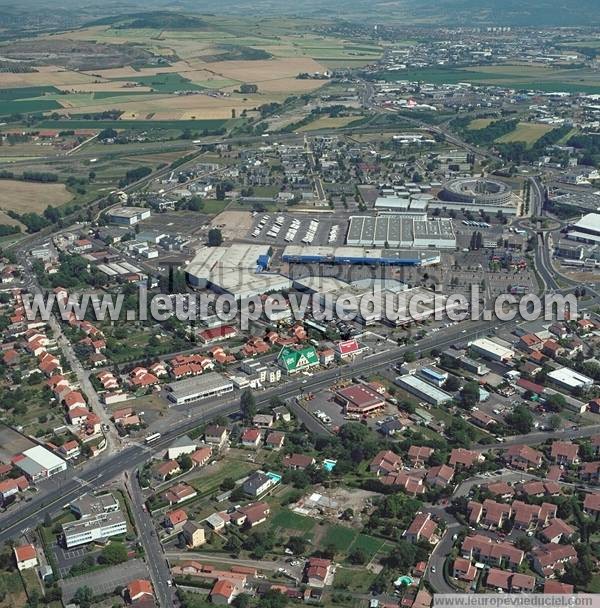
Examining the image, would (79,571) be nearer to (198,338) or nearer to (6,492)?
(6,492)

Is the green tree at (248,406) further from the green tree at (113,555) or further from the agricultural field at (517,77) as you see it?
the agricultural field at (517,77)

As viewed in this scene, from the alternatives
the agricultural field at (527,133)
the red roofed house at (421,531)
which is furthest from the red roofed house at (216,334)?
the agricultural field at (527,133)

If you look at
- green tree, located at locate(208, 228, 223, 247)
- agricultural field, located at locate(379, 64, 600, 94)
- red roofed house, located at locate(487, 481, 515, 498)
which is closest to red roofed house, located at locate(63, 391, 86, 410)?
red roofed house, located at locate(487, 481, 515, 498)

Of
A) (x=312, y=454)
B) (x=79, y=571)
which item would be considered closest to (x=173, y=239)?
(x=312, y=454)

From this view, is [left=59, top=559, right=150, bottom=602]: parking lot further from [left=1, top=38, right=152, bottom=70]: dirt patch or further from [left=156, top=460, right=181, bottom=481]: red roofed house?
[left=1, top=38, right=152, bottom=70]: dirt patch

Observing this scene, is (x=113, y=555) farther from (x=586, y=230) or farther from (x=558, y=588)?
(x=586, y=230)
